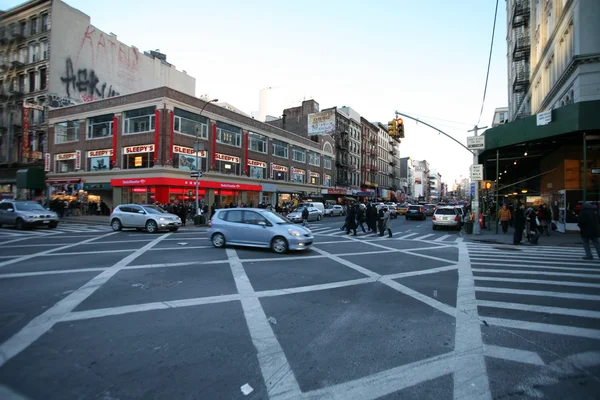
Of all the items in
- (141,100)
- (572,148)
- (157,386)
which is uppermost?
(141,100)

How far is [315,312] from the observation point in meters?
5.36

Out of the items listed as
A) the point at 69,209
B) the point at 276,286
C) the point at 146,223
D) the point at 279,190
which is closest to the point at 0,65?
the point at 69,209

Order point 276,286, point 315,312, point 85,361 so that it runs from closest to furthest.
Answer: point 85,361 < point 315,312 < point 276,286

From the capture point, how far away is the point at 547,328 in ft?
15.4

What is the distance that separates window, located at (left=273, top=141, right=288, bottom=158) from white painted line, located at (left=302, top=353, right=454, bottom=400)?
41719 millimetres

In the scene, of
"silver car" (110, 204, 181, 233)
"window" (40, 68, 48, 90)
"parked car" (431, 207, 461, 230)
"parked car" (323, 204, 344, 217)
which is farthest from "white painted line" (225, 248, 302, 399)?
"window" (40, 68, 48, 90)

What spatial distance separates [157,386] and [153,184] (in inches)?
1126

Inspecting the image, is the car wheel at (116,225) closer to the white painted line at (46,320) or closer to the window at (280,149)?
the white painted line at (46,320)

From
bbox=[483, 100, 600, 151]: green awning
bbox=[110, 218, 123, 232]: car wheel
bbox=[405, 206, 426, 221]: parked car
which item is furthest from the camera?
bbox=[405, 206, 426, 221]: parked car

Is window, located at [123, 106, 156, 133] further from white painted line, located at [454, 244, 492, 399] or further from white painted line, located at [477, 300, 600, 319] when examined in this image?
white painted line, located at [477, 300, 600, 319]

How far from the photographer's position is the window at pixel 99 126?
32.7 m

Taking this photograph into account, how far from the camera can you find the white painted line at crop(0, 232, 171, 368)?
3921 millimetres

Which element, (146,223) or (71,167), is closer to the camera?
(146,223)

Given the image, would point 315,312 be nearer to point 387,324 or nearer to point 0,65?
point 387,324
